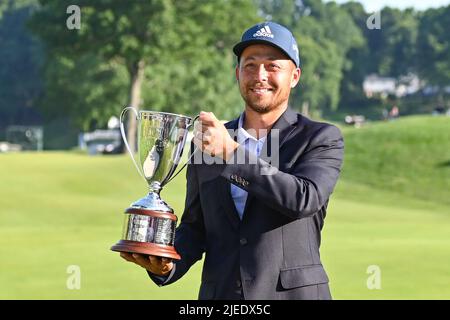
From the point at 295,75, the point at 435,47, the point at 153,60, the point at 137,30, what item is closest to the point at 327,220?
the point at 295,75

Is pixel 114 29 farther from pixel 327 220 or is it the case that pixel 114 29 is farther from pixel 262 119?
pixel 262 119

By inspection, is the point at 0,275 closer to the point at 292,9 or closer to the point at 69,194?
the point at 69,194

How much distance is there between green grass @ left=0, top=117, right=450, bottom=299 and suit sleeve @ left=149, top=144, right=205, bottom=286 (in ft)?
23.4

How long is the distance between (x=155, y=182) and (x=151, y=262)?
36 cm

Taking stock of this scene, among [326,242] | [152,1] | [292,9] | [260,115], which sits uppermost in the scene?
[292,9]

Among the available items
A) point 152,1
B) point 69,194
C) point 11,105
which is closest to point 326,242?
point 69,194

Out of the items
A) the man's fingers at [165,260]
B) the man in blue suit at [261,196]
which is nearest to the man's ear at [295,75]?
the man in blue suit at [261,196]

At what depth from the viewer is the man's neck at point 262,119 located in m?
4.02

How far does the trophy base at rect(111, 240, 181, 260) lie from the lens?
3.91 m

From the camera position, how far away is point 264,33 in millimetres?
3904

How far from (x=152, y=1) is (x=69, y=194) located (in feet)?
89.9

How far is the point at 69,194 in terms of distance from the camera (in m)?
29.7

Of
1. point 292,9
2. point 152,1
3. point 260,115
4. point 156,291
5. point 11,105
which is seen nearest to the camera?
point 260,115

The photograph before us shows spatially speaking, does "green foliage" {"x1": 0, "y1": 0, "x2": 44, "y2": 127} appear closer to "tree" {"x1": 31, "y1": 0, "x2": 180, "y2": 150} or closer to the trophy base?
"tree" {"x1": 31, "y1": 0, "x2": 180, "y2": 150}
